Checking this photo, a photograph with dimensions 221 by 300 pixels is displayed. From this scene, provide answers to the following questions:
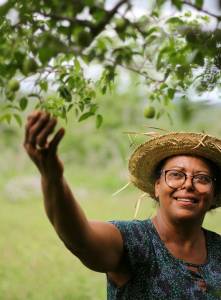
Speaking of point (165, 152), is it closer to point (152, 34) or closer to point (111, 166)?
point (152, 34)

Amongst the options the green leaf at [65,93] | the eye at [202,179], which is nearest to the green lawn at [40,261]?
the eye at [202,179]

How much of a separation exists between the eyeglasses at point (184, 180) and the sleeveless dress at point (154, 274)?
0.71ft

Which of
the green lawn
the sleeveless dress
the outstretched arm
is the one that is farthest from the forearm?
the green lawn

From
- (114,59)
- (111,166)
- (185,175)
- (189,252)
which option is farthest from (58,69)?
(111,166)

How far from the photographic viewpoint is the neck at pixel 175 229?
280cm

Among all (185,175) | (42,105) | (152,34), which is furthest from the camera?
(185,175)

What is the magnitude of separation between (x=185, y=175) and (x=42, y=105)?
0.97 m

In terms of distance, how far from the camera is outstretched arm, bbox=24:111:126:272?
5.68 ft

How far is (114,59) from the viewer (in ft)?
5.88

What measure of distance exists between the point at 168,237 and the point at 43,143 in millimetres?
1199

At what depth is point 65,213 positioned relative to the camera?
2.10 metres

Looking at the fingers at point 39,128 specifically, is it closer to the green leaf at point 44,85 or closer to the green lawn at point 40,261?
the green leaf at point 44,85

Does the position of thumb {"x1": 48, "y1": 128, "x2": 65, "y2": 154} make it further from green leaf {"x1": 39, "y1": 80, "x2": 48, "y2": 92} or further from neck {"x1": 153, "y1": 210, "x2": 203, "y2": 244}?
neck {"x1": 153, "y1": 210, "x2": 203, "y2": 244}

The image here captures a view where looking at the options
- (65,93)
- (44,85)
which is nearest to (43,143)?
(44,85)
